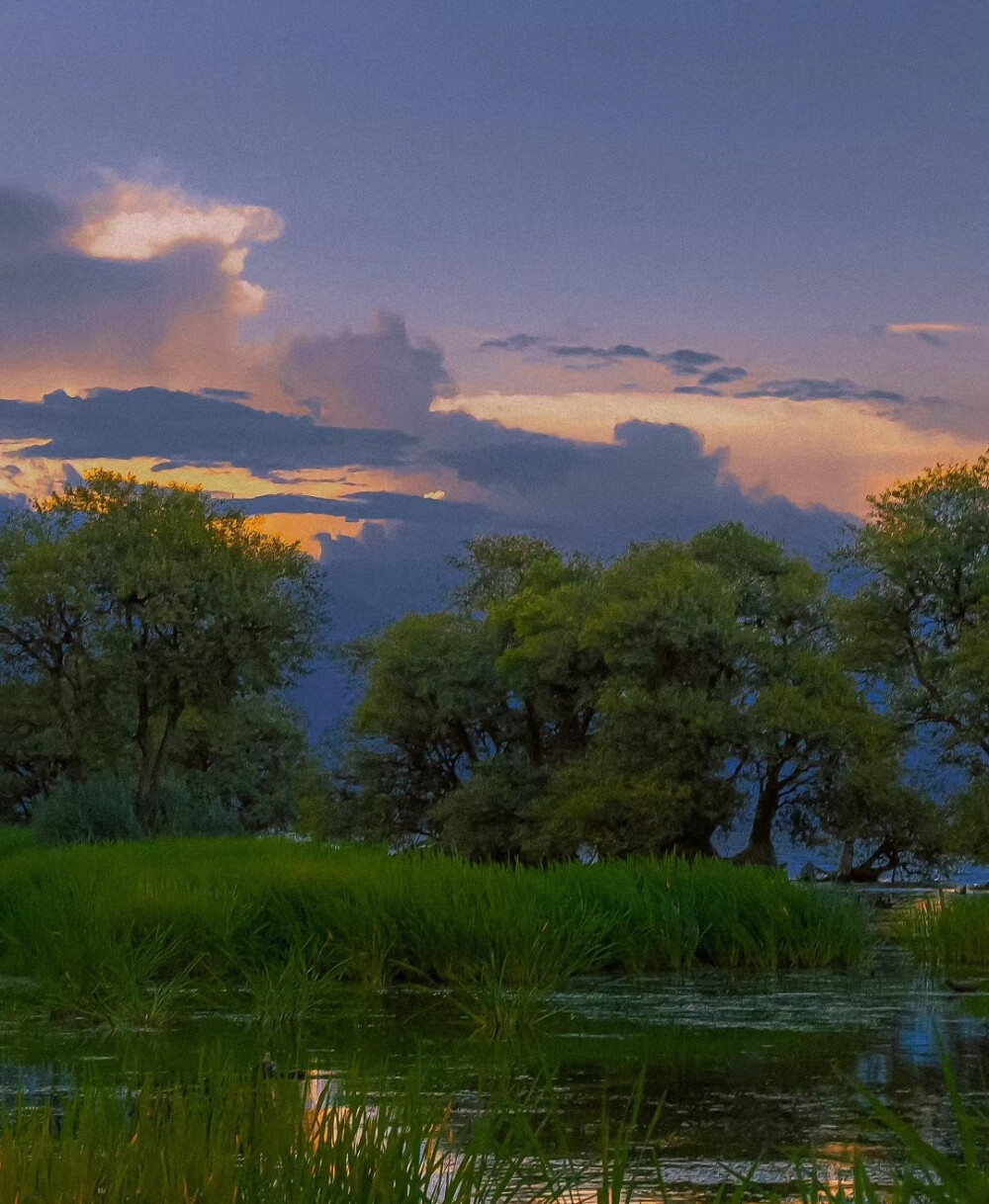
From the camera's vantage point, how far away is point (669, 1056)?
11.4m

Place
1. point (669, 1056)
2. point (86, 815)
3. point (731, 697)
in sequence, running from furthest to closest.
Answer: point (731, 697)
point (86, 815)
point (669, 1056)

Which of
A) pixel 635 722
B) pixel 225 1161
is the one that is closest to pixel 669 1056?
pixel 225 1161

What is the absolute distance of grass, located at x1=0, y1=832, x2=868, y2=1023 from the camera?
46.6ft

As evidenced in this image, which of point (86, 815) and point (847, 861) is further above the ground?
point (86, 815)

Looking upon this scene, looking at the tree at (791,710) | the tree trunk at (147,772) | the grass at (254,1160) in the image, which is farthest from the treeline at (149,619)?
the grass at (254,1160)

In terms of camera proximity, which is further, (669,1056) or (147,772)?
(147,772)

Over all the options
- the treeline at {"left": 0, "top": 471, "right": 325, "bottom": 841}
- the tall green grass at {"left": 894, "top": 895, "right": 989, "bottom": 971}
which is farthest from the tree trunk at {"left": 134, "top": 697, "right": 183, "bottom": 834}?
the tall green grass at {"left": 894, "top": 895, "right": 989, "bottom": 971}

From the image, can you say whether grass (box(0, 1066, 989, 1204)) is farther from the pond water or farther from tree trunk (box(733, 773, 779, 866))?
tree trunk (box(733, 773, 779, 866))

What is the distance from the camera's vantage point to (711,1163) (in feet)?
26.1

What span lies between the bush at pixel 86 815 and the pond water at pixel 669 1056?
30.2 metres

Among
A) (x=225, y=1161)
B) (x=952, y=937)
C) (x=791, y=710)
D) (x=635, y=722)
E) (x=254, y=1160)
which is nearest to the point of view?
(x=225, y=1161)

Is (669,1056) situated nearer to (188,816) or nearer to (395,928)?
(395,928)

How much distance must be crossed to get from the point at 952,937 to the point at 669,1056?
8.14m

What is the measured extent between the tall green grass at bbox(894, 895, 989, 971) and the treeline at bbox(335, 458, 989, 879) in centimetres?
2501
